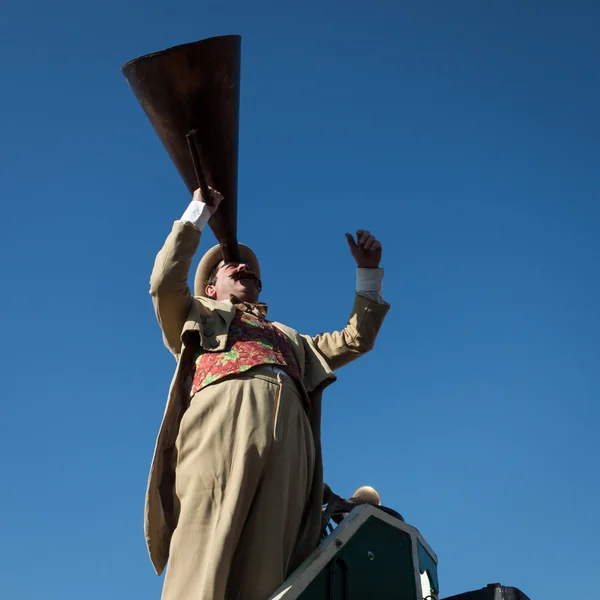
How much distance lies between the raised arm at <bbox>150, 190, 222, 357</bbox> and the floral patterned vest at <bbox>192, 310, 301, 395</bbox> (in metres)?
0.25

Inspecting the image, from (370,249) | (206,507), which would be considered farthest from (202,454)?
(370,249)

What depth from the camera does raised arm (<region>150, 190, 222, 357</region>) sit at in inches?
174

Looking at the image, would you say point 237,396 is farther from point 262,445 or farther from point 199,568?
point 199,568

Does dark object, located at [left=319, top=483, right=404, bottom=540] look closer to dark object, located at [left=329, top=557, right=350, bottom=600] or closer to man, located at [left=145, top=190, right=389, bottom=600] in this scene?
man, located at [left=145, top=190, right=389, bottom=600]

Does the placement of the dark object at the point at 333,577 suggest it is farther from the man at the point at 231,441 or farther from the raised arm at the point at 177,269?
the raised arm at the point at 177,269

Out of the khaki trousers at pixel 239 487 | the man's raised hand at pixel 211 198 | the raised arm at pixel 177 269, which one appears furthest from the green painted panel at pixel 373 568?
the man's raised hand at pixel 211 198

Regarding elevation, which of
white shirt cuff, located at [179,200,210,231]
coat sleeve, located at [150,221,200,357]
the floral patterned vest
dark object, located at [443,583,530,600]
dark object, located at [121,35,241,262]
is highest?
dark object, located at [121,35,241,262]

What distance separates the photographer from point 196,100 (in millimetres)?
4605

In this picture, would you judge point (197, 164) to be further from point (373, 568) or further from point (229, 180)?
point (373, 568)

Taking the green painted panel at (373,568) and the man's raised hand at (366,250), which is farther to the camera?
the man's raised hand at (366,250)

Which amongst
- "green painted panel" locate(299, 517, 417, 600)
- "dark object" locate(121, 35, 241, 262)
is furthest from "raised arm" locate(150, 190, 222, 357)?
A: "green painted panel" locate(299, 517, 417, 600)

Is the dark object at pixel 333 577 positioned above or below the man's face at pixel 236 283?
below

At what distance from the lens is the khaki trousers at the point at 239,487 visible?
375 centimetres

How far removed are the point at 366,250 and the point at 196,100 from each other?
1.41 m
